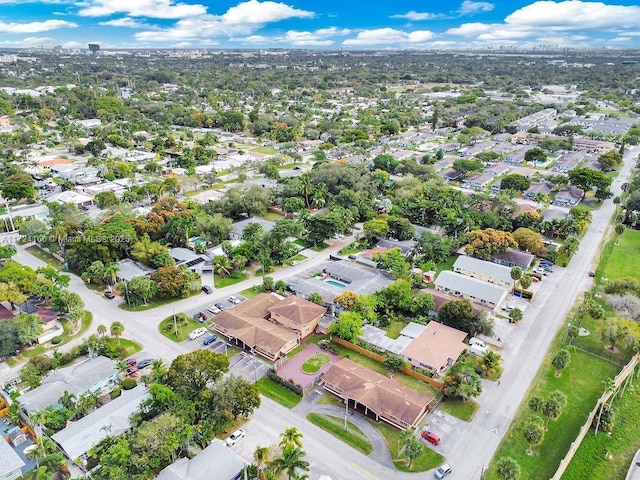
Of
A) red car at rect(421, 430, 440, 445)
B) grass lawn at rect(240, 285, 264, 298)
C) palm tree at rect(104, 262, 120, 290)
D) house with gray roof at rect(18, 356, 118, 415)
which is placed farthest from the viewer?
grass lawn at rect(240, 285, 264, 298)

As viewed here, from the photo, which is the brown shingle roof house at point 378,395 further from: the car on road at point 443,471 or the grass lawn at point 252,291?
the grass lawn at point 252,291

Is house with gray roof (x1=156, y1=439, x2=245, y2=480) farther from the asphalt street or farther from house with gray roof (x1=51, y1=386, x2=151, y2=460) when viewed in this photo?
house with gray roof (x1=51, y1=386, x2=151, y2=460)

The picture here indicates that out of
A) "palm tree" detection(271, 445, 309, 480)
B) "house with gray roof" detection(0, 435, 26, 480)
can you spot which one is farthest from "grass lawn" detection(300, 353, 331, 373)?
"house with gray roof" detection(0, 435, 26, 480)

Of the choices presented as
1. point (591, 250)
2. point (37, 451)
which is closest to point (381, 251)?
point (591, 250)

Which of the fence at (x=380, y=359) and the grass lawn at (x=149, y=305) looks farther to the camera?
the grass lawn at (x=149, y=305)

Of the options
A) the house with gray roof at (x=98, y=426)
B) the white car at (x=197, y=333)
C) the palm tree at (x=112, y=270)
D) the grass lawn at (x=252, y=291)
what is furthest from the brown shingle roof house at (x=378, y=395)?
the palm tree at (x=112, y=270)

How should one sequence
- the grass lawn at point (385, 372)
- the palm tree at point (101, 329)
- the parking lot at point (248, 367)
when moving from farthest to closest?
the palm tree at point (101, 329), the parking lot at point (248, 367), the grass lawn at point (385, 372)
